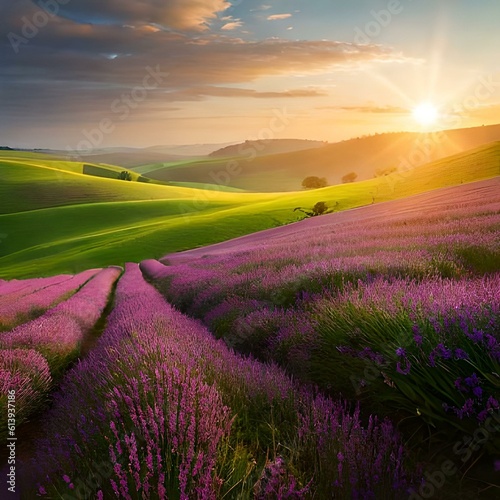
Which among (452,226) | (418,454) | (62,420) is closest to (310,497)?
(418,454)

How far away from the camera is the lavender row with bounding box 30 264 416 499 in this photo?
226 centimetres

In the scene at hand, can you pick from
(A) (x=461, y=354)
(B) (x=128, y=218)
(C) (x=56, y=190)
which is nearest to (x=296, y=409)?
(A) (x=461, y=354)

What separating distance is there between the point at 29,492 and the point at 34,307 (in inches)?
416

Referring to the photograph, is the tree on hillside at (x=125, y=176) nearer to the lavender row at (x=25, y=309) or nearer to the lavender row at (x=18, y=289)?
the lavender row at (x=18, y=289)

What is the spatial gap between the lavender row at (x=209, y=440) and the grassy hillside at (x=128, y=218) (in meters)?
33.0

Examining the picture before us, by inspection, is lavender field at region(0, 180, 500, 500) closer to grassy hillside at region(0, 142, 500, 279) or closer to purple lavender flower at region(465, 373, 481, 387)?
purple lavender flower at region(465, 373, 481, 387)

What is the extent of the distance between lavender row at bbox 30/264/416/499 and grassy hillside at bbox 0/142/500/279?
33.0 metres

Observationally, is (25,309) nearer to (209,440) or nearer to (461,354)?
(209,440)

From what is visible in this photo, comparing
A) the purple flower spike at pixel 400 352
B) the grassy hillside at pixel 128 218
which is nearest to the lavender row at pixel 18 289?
the grassy hillside at pixel 128 218

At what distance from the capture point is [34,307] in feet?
40.9

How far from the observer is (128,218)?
225ft

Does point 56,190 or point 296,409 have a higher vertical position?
point 56,190

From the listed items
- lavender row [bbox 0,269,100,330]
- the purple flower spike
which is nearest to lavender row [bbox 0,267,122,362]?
lavender row [bbox 0,269,100,330]

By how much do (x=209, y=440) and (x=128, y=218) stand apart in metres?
69.1
